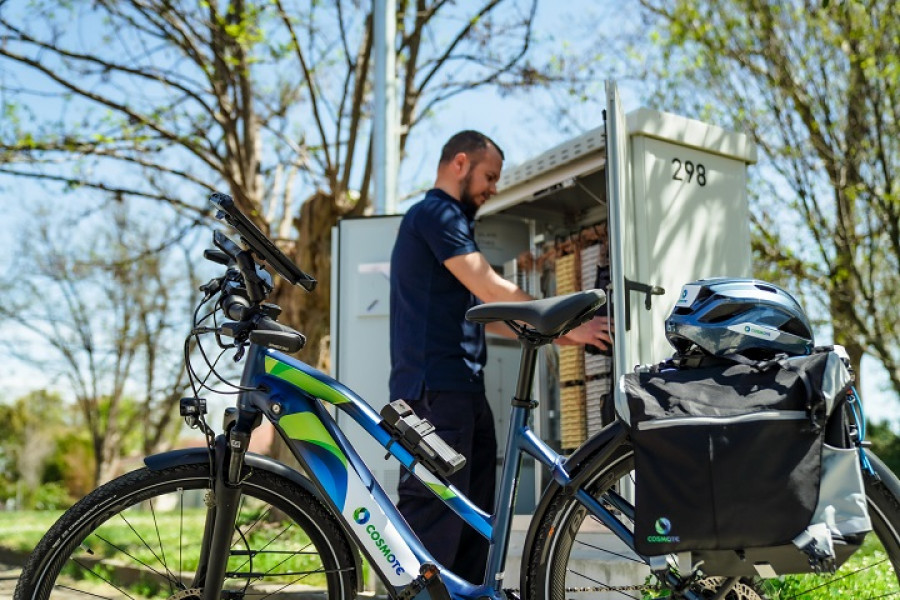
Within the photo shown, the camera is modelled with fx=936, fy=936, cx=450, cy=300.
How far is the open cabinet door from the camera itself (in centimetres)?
378

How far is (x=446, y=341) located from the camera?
11.5 ft

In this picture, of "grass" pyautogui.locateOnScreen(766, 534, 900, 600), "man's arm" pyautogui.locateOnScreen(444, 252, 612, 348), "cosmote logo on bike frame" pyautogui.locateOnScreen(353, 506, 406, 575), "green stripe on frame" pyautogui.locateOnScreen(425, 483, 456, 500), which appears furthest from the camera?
"man's arm" pyautogui.locateOnScreen(444, 252, 612, 348)

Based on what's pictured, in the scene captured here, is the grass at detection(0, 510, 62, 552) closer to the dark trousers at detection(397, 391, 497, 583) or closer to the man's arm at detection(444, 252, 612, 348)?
the dark trousers at detection(397, 391, 497, 583)

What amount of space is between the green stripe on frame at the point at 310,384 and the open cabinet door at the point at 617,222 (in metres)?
1.52

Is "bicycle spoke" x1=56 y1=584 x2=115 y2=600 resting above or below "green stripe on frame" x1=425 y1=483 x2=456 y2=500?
below

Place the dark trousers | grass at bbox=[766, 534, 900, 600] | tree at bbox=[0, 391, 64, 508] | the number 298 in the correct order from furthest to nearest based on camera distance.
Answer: tree at bbox=[0, 391, 64, 508], the number 298, the dark trousers, grass at bbox=[766, 534, 900, 600]

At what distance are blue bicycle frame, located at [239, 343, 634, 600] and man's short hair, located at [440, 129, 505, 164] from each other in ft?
4.65

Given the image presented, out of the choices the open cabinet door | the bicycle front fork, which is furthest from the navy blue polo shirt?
the bicycle front fork

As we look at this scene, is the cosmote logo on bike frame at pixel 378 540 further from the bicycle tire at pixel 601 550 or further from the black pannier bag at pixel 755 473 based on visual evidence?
the black pannier bag at pixel 755 473

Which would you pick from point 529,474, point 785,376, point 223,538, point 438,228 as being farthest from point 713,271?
point 223,538

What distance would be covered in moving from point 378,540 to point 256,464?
40 cm

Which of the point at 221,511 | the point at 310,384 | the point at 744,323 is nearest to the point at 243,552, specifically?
the point at 221,511

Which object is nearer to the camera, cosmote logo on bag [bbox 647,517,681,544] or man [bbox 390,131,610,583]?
cosmote logo on bag [bbox 647,517,681,544]

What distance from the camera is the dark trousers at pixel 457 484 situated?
10.5 ft
